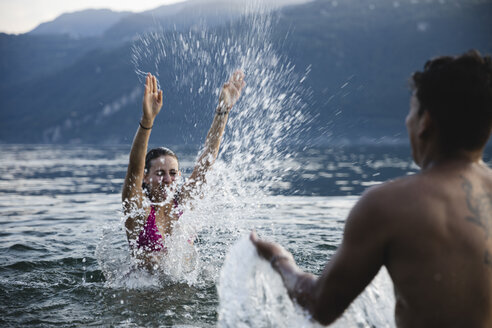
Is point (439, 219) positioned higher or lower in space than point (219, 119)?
lower

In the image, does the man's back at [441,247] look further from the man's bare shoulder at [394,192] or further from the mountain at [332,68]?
the mountain at [332,68]

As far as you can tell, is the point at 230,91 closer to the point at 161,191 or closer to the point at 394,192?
the point at 161,191

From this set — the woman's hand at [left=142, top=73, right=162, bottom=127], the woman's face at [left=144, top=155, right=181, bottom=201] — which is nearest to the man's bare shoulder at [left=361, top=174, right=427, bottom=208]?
the woman's hand at [left=142, top=73, right=162, bottom=127]

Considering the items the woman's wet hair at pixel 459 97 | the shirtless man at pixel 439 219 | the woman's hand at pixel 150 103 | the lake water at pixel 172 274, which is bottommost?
the lake water at pixel 172 274

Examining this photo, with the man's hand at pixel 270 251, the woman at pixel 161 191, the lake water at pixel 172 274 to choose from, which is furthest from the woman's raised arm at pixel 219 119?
the man's hand at pixel 270 251

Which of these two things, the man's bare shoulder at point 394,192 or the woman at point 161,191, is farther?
the woman at point 161,191

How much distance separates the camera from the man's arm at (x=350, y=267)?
2.14 metres

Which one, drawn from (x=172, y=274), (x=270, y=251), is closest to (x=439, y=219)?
(x=270, y=251)

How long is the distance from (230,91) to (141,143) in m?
1.39

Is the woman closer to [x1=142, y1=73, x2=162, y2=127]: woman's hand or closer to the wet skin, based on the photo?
[x1=142, y1=73, x2=162, y2=127]: woman's hand

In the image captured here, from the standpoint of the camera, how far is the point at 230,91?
5570 mm

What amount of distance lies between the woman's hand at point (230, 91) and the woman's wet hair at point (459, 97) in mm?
3502

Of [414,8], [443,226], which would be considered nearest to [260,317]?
[443,226]

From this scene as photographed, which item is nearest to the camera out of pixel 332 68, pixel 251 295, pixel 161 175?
pixel 251 295
